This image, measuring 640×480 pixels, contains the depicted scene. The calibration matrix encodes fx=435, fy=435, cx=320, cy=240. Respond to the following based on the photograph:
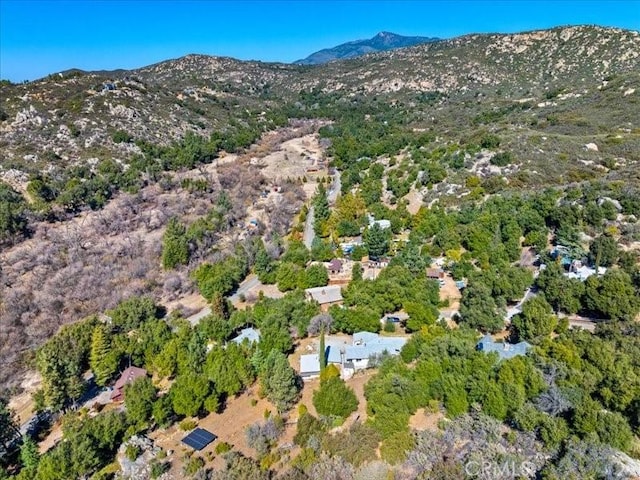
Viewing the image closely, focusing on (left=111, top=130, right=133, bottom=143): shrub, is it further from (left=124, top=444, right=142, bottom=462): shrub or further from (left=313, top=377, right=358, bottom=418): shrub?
(left=313, top=377, right=358, bottom=418): shrub

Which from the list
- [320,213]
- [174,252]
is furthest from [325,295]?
[320,213]

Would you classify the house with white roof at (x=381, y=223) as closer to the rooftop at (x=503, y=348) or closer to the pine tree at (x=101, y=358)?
the rooftop at (x=503, y=348)

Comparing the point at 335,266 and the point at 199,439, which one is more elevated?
the point at 335,266

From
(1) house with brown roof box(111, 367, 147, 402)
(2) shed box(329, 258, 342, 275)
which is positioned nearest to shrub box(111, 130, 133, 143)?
(2) shed box(329, 258, 342, 275)

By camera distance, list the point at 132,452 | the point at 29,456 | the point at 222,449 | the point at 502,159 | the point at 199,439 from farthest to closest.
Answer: the point at 502,159 < the point at 199,439 < the point at 222,449 < the point at 132,452 < the point at 29,456

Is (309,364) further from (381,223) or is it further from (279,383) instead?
(381,223)

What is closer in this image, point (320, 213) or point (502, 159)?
point (320, 213)
